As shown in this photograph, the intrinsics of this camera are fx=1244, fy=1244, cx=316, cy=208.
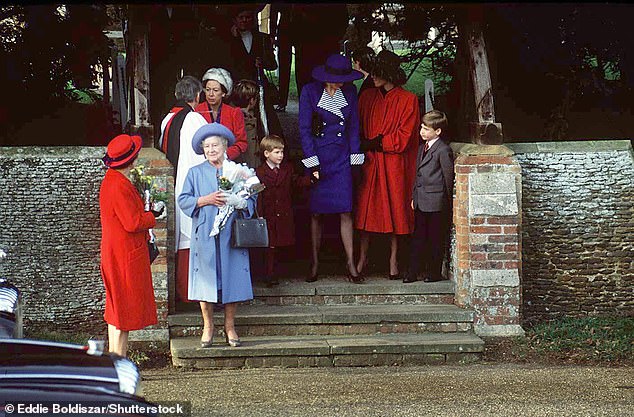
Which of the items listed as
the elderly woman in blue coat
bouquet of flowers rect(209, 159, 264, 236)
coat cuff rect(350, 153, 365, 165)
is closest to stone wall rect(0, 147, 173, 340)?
the elderly woman in blue coat

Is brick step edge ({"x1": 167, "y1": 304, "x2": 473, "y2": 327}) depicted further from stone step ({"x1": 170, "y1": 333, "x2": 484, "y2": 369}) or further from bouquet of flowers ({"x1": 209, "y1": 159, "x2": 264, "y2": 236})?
bouquet of flowers ({"x1": 209, "y1": 159, "x2": 264, "y2": 236})

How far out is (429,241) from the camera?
1084 cm

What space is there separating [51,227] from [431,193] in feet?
10.7

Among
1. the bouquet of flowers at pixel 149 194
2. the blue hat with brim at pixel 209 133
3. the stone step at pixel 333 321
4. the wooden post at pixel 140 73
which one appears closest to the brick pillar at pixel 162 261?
the stone step at pixel 333 321

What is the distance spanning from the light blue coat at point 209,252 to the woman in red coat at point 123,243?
91 cm

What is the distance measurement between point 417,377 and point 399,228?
2.10 meters

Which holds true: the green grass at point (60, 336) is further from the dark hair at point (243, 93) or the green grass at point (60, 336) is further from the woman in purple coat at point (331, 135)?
the dark hair at point (243, 93)

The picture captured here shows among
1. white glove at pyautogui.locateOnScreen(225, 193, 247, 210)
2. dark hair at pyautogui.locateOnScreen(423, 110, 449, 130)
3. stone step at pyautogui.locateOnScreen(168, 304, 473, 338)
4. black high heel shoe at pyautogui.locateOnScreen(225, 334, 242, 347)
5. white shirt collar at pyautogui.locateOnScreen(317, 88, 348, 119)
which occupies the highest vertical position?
white shirt collar at pyautogui.locateOnScreen(317, 88, 348, 119)

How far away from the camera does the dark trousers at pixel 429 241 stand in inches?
421

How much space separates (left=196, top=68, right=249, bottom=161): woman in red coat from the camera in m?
9.99

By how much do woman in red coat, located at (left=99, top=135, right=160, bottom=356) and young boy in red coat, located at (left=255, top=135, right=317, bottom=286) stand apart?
2.22 m

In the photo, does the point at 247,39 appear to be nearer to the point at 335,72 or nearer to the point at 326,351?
the point at 335,72

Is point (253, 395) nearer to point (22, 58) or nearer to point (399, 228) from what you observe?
point (399, 228)

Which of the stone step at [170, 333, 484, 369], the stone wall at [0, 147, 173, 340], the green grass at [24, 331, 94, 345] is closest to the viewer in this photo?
the stone step at [170, 333, 484, 369]
